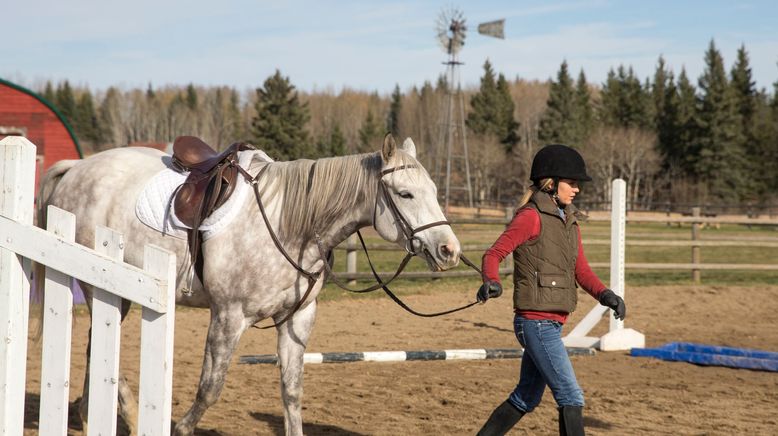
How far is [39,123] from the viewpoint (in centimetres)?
1714

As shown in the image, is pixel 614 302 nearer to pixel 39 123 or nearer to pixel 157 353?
pixel 157 353

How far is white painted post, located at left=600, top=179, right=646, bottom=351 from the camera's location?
8539 millimetres

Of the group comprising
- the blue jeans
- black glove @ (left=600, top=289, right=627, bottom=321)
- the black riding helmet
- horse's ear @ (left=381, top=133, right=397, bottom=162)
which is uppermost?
horse's ear @ (left=381, top=133, right=397, bottom=162)

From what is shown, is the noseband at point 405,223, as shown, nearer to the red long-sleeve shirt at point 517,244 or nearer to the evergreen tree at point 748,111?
the red long-sleeve shirt at point 517,244

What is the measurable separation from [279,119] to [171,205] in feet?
183

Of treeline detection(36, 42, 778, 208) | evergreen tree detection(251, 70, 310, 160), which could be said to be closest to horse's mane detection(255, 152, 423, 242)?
treeline detection(36, 42, 778, 208)

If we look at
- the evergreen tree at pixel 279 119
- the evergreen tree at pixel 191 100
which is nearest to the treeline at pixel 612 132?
the evergreen tree at pixel 279 119

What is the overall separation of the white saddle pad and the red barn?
42.4ft

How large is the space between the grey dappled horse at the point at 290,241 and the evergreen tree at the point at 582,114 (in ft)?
223

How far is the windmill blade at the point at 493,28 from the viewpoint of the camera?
45.3 m

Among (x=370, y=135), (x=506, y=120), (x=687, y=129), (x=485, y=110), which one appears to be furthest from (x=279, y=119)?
(x=687, y=129)

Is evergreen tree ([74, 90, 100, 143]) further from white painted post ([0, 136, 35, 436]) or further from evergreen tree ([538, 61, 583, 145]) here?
white painted post ([0, 136, 35, 436])

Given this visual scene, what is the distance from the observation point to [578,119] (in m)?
71.2

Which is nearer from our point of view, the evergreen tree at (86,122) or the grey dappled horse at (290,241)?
the grey dappled horse at (290,241)
